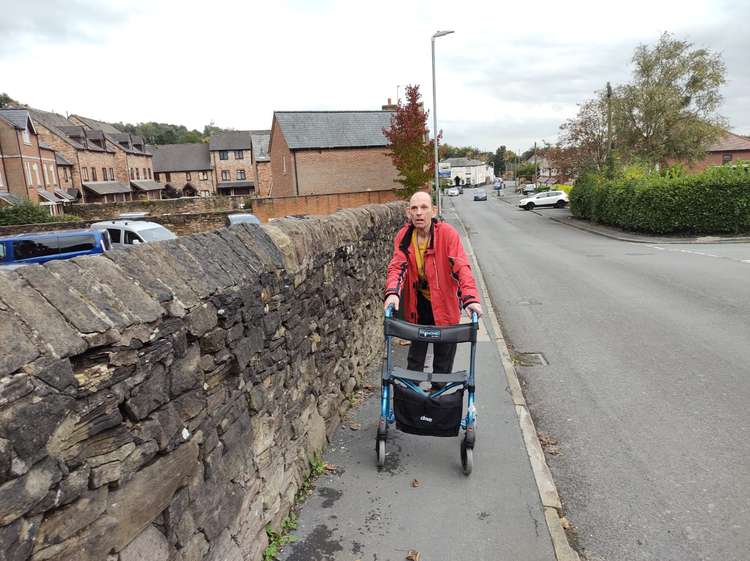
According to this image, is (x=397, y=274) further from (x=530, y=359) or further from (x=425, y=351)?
(x=530, y=359)

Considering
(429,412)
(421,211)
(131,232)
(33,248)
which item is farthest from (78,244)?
(429,412)

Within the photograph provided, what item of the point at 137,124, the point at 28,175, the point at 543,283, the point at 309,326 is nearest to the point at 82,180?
the point at 28,175

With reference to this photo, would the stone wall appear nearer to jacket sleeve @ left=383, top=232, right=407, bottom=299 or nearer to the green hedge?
jacket sleeve @ left=383, top=232, right=407, bottom=299

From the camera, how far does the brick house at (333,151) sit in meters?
42.0

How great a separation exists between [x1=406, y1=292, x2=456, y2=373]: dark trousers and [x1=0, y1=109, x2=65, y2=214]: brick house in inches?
1655

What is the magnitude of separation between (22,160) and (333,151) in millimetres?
24518

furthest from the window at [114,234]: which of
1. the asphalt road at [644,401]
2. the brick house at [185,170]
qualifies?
the brick house at [185,170]

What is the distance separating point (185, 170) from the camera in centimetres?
7669

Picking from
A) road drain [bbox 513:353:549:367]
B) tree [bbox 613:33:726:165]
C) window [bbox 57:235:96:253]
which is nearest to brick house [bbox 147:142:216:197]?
tree [bbox 613:33:726:165]

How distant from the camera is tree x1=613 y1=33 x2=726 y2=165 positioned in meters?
33.4

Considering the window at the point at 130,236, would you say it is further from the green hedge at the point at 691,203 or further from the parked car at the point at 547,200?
the parked car at the point at 547,200

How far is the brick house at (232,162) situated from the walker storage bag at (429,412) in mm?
73355

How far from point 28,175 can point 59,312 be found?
4997 cm

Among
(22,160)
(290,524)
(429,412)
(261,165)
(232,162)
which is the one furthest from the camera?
(232,162)
